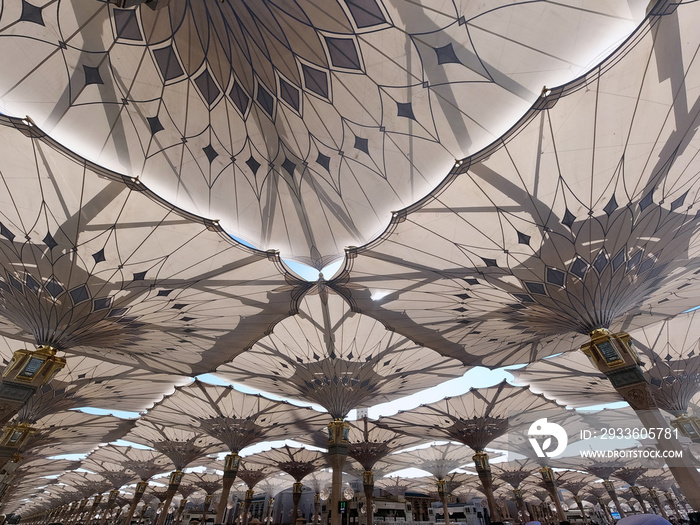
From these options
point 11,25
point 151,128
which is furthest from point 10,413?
point 11,25

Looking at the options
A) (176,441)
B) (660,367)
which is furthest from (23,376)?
(660,367)

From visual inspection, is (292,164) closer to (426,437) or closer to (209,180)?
(209,180)

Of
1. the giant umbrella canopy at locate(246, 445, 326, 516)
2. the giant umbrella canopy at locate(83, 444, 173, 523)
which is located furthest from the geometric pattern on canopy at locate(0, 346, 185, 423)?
the giant umbrella canopy at locate(83, 444, 173, 523)

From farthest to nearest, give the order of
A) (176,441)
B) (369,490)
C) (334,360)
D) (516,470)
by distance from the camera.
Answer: (516,470) → (176,441) → (369,490) → (334,360)

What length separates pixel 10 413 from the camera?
986 cm

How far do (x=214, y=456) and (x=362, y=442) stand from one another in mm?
18267

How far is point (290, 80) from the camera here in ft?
28.4

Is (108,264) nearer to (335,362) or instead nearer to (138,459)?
(335,362)

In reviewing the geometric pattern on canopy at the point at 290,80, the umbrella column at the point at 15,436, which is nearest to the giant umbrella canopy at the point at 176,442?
the umbrella column at the point at 15,436

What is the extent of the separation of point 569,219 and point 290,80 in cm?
870

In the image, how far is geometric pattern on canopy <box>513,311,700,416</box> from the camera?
1836cm

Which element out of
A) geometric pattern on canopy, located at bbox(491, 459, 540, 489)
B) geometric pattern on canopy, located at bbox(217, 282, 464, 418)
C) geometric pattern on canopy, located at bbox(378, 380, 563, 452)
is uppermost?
geometric pattern on canopy, located at bbox(217, 282, 464, 418)

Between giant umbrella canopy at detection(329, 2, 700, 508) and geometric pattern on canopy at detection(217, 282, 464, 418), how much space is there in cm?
256

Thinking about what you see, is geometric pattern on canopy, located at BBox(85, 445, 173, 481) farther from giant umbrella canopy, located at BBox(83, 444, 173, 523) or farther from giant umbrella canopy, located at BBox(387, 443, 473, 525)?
giant umbrella canopy, located at BBox(387, 443, 473, 525)
